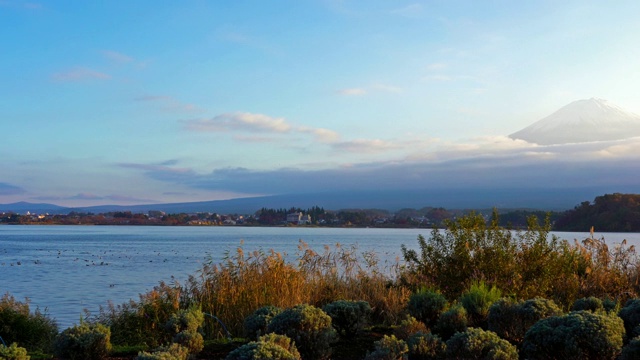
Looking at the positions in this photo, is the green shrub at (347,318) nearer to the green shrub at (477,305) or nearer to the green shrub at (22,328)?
the green shrub at (477,305)

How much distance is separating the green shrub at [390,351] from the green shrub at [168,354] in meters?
2.08

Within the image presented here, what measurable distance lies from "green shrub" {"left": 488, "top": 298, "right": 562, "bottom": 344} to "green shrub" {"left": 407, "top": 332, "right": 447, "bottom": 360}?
159 centimetres

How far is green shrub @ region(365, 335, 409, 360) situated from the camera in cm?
740

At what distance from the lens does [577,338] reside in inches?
289

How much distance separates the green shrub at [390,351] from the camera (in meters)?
7.40

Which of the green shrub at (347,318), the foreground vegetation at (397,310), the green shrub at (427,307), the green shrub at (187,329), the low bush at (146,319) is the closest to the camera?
the foreground vegetation at (397,310)

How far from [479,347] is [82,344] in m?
4.80

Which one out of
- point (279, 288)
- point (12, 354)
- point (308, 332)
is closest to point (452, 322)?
point (308, 332)

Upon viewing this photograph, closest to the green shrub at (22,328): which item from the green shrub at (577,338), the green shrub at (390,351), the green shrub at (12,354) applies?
the green shrub at (12,354)

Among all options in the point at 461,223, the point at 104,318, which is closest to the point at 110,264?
the point at 104,318

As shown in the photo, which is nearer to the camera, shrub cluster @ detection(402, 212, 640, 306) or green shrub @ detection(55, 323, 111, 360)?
green shrub @ detection(55, 323, 111, 360)

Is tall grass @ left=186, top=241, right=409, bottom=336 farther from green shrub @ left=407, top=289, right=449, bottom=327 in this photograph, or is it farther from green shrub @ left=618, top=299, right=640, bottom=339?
green shrub @ left=618, top=299, right=640, bottom=339

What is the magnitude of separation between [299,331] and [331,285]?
5584 millimetres

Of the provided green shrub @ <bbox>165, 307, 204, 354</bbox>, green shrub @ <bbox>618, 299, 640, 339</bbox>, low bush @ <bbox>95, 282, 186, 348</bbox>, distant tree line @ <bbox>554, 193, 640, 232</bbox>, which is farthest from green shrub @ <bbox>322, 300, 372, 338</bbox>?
distant tree line @ <bbox>554, 193, 640, 232</bbox>
